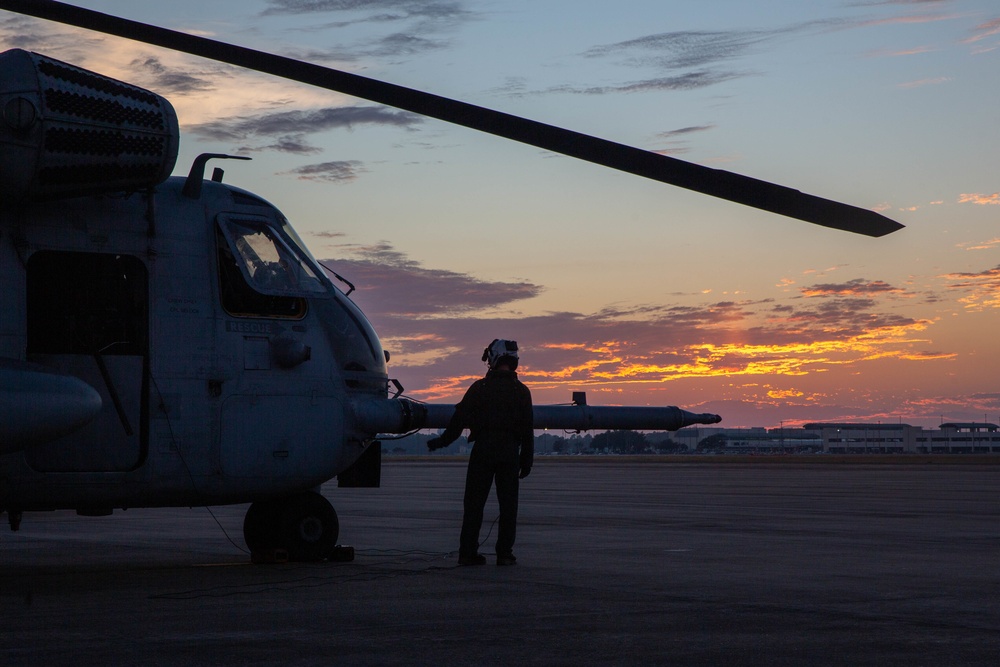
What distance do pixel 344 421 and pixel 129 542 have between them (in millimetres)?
4589

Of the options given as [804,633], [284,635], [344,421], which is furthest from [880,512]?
[284,635]

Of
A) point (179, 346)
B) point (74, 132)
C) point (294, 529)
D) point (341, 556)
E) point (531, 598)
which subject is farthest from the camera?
point (341, 556)

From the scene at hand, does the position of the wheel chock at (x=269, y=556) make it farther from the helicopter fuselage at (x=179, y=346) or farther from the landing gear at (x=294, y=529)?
the helicopter fuselage at (x=179, y=346)

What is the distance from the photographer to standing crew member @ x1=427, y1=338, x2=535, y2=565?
12.0 meters

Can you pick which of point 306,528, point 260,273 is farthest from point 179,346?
point 306,528

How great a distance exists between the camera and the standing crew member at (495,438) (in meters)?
12.0

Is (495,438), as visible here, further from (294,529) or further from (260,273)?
(260,273)

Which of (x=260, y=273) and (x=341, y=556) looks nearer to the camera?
(x=260, y=273)

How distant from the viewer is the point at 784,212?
542 cm

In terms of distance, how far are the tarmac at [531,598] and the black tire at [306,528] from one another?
17.4 inches

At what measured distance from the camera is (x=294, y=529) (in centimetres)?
1207

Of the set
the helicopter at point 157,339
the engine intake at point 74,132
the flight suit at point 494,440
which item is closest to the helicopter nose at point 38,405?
the helicopter at point 157,339

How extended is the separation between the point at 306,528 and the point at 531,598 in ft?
12.4

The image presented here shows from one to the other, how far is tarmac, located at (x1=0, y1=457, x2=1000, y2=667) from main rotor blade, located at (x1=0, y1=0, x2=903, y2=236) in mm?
2495
